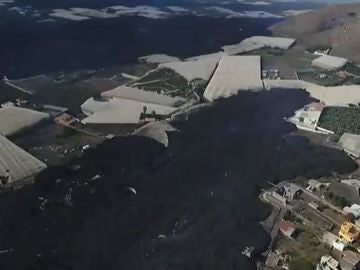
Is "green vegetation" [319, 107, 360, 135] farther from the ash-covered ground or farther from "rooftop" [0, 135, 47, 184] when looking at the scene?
"rooftop" [0, 135, 47, 184]

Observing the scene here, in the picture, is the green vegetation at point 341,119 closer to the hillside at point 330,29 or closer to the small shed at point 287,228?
the small shed at point 287,228

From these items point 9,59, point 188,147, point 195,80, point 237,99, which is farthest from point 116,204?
point 9,59

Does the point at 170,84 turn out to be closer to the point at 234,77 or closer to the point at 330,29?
the point at 234,77

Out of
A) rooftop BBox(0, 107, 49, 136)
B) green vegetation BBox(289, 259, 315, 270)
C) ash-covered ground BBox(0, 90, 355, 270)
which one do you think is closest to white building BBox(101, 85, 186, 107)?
ash-covered ground BBox(0, 90, 355, 270)

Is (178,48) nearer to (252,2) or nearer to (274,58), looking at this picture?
(274,58)

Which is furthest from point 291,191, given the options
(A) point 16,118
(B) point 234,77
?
(A) point 16,118
